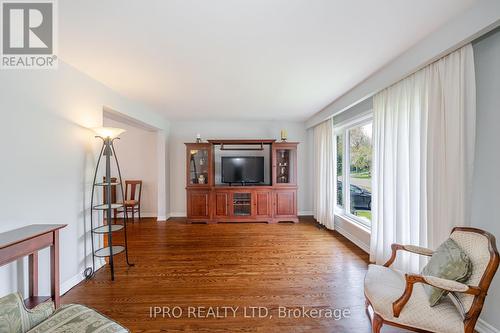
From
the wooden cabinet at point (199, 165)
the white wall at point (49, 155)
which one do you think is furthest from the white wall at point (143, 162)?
the white wall at point (49, 155)

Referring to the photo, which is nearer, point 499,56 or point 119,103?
point 499,56

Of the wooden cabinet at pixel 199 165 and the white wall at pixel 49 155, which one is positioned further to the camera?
the wooden cabinet at pixel 199 165

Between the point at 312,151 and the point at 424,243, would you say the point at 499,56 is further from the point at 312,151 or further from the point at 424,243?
the point at 312,151

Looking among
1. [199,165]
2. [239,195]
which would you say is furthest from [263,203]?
[199,165]

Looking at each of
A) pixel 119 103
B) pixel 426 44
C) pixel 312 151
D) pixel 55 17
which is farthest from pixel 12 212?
pixel 312 151

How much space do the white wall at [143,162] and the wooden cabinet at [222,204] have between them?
1743mm

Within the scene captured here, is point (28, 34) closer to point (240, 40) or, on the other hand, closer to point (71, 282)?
point (240, 40)

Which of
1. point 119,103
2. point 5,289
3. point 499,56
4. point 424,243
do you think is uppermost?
point 119,103

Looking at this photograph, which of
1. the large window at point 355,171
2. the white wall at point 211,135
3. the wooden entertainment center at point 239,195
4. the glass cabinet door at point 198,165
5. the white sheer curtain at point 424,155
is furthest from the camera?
the white wall at point 211,135

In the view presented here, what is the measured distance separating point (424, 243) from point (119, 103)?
4264mm

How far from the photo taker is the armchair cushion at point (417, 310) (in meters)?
1.28

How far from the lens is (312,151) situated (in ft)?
17.1

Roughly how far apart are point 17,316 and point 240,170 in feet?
13.3

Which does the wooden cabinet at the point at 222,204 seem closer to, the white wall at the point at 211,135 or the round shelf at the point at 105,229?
the white wall at the point at 211,135
